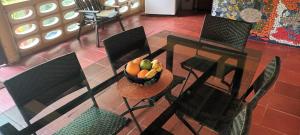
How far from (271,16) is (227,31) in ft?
5.46

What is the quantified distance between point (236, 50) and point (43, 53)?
2499 millimetres

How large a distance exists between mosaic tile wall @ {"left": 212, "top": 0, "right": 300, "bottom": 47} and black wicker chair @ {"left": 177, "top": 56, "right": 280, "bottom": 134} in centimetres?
216

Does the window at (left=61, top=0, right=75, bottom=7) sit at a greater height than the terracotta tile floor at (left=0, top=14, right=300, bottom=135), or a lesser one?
greater

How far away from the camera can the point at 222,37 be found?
78.8 inches

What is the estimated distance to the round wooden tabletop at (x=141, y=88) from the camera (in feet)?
3.95

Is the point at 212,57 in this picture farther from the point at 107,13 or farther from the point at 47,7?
the point at 47,7

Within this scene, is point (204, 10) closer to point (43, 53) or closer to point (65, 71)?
point (43, 53)

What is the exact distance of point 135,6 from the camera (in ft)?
15.5

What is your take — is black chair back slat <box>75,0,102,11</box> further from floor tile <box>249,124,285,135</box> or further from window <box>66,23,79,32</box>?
floor tile <box>249,124,285,135</box>

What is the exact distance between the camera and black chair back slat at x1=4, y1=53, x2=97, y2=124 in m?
1.16

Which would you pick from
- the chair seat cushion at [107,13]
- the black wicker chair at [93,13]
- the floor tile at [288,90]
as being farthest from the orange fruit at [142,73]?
the chair seat cushion at [107,13]

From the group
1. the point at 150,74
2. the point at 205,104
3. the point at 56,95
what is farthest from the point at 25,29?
the point at 205,104

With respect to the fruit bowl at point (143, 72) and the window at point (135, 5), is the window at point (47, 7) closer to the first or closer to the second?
the window at point (135, 5)

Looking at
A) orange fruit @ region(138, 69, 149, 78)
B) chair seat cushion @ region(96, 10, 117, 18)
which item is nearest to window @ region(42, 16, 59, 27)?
chair seat cushion @ region(96, 10, 117, 18)
